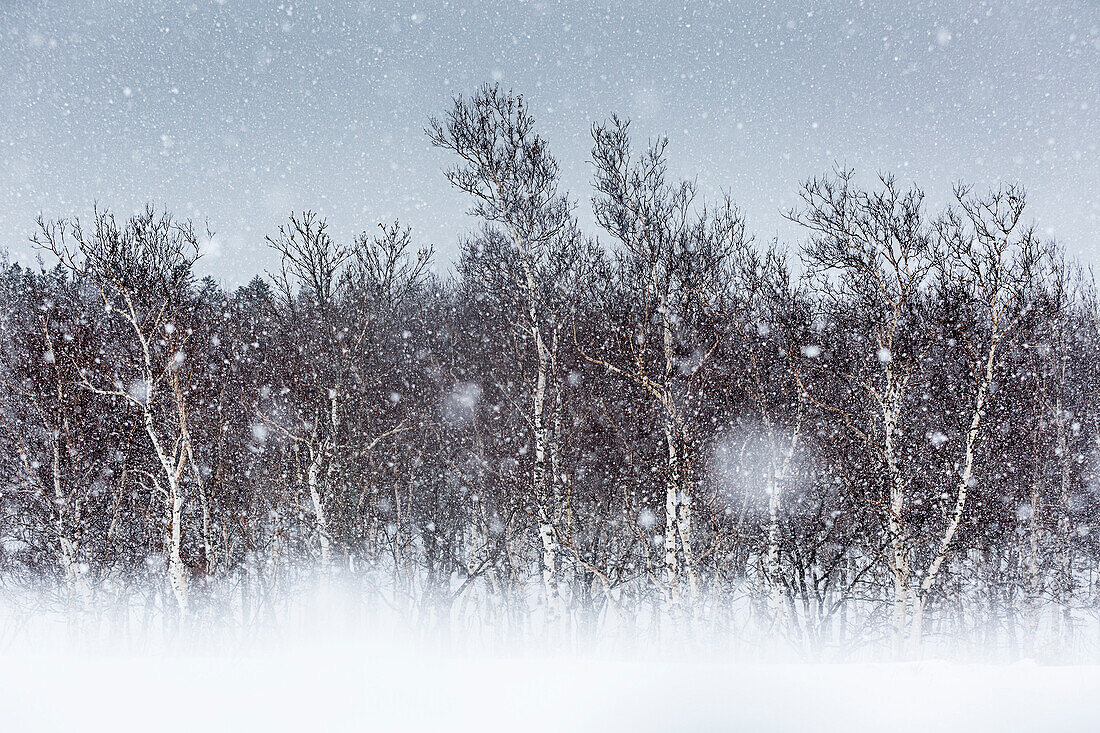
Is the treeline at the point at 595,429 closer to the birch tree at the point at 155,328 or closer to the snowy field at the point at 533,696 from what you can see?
the birch tree at the point at 155,328

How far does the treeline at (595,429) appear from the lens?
1105 cm

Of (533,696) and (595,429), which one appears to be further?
(595,429)

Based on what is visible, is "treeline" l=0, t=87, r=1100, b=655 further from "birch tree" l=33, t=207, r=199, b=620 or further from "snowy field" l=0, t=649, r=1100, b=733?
"snowy field" l=0, t=649, r=1100, b=733

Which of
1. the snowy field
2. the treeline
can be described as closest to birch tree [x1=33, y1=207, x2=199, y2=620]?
the treeline

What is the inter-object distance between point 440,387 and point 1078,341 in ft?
67.3

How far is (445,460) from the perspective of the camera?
57.7 ft

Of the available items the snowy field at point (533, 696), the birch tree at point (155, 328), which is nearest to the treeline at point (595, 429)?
the birch tree at point (155, 328)

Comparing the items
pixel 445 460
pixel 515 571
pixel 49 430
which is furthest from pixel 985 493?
pixel 49 430

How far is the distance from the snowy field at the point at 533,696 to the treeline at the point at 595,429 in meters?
4.83

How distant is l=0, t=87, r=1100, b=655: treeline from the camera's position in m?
11.0

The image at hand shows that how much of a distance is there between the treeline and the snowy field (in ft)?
15.8

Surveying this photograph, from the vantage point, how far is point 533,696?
5.30m

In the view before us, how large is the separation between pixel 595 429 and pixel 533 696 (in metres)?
8.86

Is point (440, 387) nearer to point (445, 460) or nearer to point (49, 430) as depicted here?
point (445, 460)
